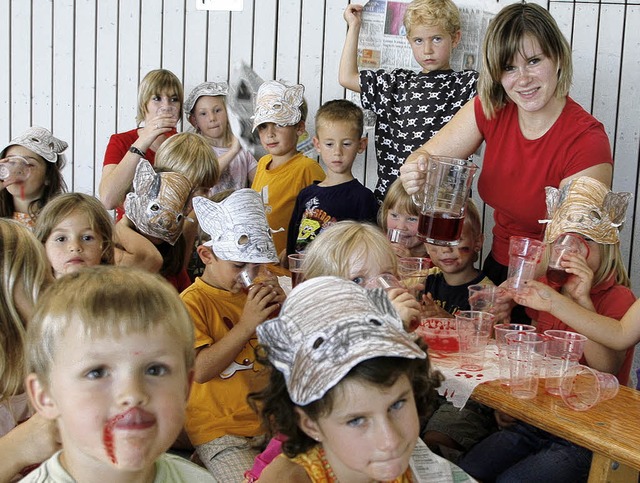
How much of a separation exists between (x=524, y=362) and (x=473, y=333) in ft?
1.08

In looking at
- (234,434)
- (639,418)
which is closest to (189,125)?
(234,434)

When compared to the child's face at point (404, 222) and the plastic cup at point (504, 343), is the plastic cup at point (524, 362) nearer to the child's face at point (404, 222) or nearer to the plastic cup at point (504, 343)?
the plastic cup at point (504, 343)

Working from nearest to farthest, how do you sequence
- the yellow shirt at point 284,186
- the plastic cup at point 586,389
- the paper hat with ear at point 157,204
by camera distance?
the plastic cup at point 586,389
the paper hat with ear at point 157,204
the yellow shirt at point 284,186

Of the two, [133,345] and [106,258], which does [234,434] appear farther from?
[133,345]

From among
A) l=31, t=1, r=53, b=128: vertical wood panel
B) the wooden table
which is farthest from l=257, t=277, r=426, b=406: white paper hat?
l=31, t=1, r=53, b=128: vertical wood panel

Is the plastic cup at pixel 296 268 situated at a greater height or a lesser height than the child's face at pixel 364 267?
lesser

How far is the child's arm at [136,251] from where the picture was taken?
3.70 metres

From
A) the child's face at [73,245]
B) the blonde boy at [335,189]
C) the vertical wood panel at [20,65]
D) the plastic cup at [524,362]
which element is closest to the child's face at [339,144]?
the blonde boy at [335,189]

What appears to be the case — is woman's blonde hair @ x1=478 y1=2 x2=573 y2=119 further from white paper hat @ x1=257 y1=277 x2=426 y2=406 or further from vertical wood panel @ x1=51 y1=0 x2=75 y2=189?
vertical wood panel @ x1=51 y1=0 x2=75 y2=189

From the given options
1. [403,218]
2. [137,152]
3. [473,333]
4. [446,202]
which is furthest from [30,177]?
[473,333]

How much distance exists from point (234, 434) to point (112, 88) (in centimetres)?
398

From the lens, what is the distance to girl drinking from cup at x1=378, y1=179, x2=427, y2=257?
4199mm

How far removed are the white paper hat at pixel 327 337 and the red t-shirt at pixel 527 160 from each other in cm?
192

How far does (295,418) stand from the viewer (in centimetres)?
195
